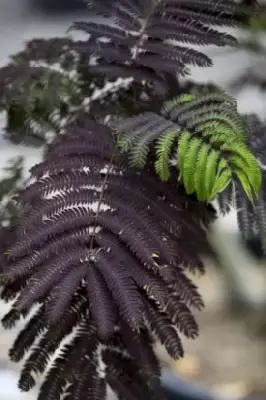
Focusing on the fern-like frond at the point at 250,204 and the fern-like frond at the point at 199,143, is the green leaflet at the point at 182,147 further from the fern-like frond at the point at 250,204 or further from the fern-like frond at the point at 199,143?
the fern-like frond at the point at 250,204

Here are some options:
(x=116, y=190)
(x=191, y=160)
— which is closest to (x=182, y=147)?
(x=191, y=160)

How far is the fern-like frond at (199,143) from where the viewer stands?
79 centimetres

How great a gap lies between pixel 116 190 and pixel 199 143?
194 millimetres

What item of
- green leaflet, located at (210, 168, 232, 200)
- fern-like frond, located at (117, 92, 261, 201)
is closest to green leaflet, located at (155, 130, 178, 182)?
fern-like frond, located at (117, 92, 261, 201)

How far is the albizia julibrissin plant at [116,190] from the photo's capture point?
85cm

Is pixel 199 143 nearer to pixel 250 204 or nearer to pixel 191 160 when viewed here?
pixel 191 160

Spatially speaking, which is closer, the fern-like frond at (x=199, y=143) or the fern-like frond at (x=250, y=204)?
the fern-like frond at (x=199, y=143)

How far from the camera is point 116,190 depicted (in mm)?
936

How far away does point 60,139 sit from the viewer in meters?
1.05

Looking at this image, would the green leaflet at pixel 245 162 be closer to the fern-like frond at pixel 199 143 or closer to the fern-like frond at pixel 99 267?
the fern-like frond at pixel 199 143

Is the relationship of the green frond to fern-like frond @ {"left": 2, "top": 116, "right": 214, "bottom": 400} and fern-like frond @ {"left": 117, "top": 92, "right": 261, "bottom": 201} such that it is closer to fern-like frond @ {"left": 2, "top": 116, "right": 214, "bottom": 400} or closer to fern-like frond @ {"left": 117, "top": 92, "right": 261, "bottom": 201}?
fern-like frond @ {"left": 117, "top": 92, "right": 261, "bottom": 201}

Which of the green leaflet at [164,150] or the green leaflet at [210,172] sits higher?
the green leaflet at [164,150]

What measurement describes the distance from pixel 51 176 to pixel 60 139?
126 mm

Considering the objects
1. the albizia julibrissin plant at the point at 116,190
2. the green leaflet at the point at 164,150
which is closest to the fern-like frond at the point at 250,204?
the albizia julibrissin plant at the point at 116,190
